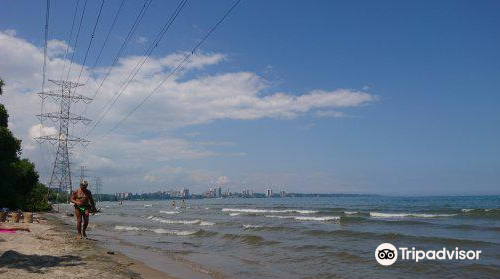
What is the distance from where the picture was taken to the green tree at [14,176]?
123 ft

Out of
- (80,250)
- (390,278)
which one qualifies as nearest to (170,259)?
(80,250)

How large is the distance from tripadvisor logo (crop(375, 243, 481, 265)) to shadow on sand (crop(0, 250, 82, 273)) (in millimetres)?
10291

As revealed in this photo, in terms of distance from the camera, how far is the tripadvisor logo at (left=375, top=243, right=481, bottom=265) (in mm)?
16086

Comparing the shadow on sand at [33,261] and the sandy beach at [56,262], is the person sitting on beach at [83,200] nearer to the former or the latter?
the sandy beach at [56,262]

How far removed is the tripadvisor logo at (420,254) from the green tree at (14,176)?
3222 centimetres

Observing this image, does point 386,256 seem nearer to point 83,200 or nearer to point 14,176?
point 83,200

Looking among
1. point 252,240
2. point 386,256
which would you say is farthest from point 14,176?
point 386,256

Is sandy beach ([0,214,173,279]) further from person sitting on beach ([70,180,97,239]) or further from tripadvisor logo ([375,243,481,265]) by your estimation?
tripadvisor logo ([375,243,481,265])

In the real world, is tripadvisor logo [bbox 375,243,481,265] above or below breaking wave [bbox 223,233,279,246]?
above

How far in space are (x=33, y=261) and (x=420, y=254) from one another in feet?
46.4

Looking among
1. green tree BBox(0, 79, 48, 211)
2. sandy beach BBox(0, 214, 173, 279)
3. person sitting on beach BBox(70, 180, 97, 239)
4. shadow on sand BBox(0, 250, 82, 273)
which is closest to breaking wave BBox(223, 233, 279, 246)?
person sitting on beach BBox(70, 180, 97, 239)

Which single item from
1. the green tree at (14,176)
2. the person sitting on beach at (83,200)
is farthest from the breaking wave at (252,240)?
the green tree at (14,176)

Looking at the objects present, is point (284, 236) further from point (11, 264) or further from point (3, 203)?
point (3, 203)

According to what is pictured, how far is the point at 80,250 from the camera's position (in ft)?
42.8
